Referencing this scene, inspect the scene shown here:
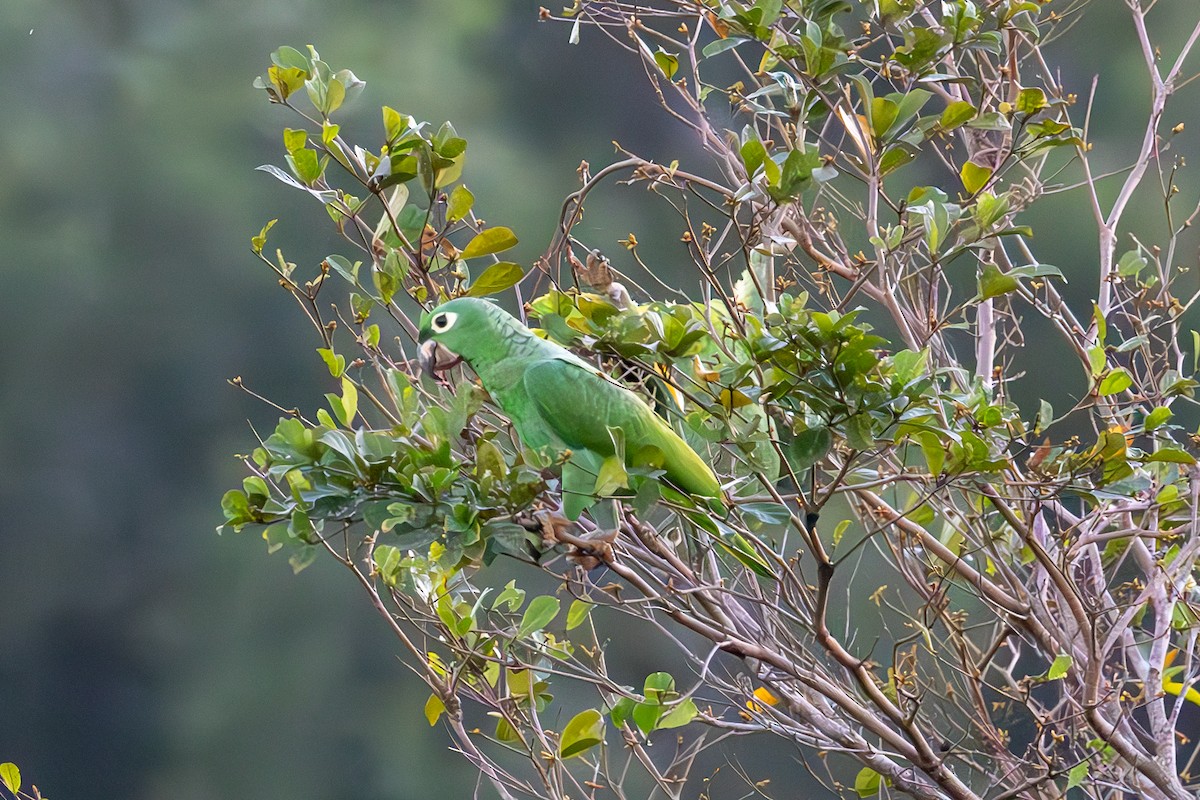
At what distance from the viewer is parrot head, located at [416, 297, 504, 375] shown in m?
1.00

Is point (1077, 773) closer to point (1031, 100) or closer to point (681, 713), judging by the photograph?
point (681, 713)

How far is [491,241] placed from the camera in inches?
38.1

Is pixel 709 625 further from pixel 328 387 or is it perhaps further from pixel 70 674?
pixel 70 674

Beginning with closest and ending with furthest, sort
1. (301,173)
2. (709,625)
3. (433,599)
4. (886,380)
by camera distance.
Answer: (886,380) → (301,173) → (709,625) → (433,599)

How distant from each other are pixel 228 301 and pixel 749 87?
1138 mm

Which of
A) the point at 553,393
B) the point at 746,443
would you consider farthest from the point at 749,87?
the point at 746,443

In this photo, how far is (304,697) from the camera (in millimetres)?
1966

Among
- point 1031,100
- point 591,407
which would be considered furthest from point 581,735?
point 1031,100

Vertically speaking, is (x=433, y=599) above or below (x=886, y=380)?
below

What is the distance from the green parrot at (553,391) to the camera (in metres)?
1.00

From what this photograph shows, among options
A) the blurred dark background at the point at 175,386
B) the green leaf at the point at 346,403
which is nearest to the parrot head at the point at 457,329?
the green leaf at the point at 346,403

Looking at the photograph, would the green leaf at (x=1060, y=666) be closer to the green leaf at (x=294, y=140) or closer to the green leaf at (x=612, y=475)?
the green leaf at (x=612, y=475)

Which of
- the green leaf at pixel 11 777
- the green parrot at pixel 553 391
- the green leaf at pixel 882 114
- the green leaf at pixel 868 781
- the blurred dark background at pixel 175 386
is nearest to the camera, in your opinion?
the green leaf at pixel 882 114

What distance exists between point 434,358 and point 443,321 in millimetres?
66
